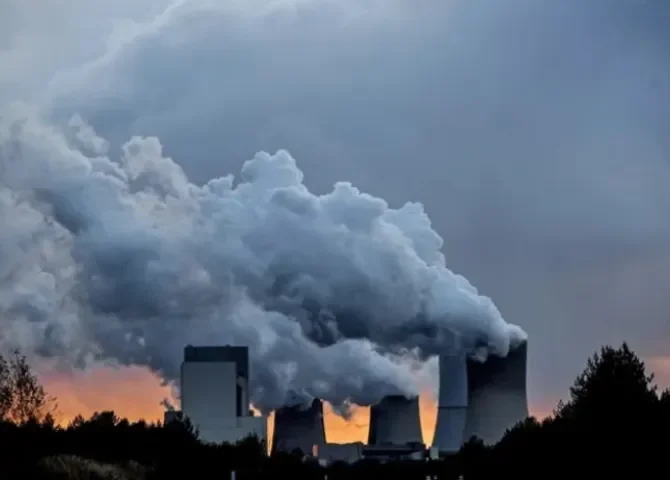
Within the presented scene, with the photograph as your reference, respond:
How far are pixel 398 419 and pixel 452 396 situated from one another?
1474 cm

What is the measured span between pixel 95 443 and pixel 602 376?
888 inches

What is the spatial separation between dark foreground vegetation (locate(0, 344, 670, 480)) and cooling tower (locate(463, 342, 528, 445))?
145 cm

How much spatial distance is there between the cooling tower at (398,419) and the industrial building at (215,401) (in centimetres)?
1342

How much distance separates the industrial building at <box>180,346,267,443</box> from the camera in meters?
84.1

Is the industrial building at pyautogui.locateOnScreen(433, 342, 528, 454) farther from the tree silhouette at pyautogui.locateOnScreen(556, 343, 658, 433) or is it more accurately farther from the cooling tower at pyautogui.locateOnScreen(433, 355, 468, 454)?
the tree silhouette at pyautogui.locateOnScreen(556, 343, 658, 433)

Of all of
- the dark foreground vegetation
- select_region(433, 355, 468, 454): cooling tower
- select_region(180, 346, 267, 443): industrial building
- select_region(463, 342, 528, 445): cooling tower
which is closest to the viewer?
the dark foreground vegetation

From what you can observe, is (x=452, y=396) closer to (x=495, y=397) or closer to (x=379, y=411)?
(x=495, y=397)

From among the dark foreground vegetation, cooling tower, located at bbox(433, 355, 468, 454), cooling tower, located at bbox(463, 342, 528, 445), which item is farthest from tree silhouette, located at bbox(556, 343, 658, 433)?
cooling tower, located at bbox(433, 355, 468, 454)

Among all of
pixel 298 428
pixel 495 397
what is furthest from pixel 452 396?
pixel 298 428

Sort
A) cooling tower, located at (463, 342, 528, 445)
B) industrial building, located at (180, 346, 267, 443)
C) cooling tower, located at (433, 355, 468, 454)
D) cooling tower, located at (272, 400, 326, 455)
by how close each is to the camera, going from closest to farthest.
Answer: cooling tower, located at (463, 342, 528, 445)
cooling tower, located at (433, 355, 468, 454)
industrial building, located at (180, 346, 267, 443)
cooling tower, located at (272, 400, 326, 455)

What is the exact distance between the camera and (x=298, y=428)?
9738cm

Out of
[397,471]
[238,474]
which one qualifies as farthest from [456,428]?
[238,474]

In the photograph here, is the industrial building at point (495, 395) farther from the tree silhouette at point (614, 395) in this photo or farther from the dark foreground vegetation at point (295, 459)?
the tree silhouette at point (614, 395)

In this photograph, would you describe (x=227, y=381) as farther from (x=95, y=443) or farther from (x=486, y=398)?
(x=95, y=443)
